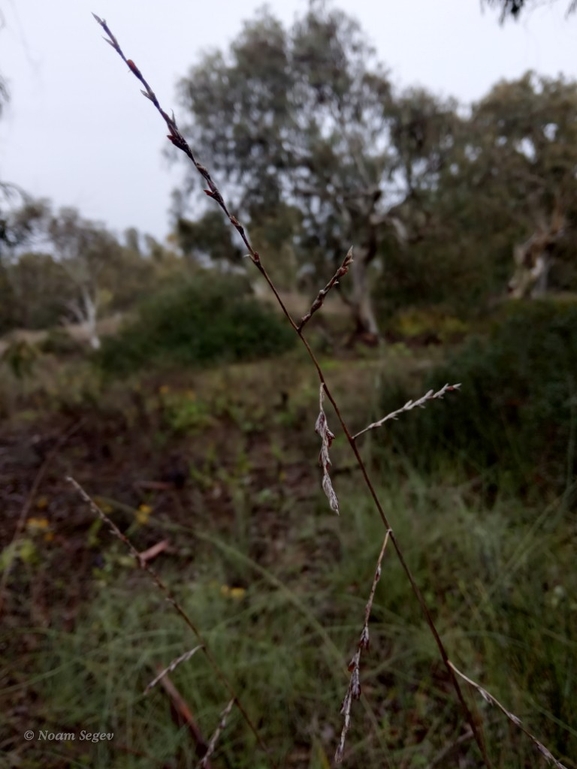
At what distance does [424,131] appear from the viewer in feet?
33.9

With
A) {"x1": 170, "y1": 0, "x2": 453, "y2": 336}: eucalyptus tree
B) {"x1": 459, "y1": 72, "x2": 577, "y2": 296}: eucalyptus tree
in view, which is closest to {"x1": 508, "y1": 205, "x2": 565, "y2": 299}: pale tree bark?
{"x1": 459, "y1": 72, "x2": 577, "y2": 296}: eucalyptus tree

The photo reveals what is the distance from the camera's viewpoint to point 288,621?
6.01 feet

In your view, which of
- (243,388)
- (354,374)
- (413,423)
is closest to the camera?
(413,423)

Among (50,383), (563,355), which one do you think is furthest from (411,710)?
(50,383)

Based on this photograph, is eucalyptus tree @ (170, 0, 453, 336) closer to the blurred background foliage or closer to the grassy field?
the blurred background foliage

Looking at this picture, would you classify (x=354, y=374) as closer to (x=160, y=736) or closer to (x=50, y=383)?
(x=50, y=383)

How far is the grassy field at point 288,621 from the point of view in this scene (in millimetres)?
1335

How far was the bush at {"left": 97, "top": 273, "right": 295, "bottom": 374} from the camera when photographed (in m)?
8.57

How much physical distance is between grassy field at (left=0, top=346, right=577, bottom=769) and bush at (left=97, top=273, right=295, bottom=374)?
5.26 m

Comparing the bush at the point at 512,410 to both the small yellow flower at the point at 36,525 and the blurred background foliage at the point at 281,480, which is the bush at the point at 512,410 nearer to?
the blurred background foliage at the point at 281,480

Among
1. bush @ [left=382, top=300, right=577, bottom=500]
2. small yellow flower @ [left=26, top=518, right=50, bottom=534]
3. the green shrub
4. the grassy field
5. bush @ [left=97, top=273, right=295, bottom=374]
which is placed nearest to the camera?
the grassy field

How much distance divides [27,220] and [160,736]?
8.77 ft

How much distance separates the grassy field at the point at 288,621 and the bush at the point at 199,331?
5.26 meters

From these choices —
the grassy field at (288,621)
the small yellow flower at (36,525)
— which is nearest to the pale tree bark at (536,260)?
the grassy field at (288,621)
